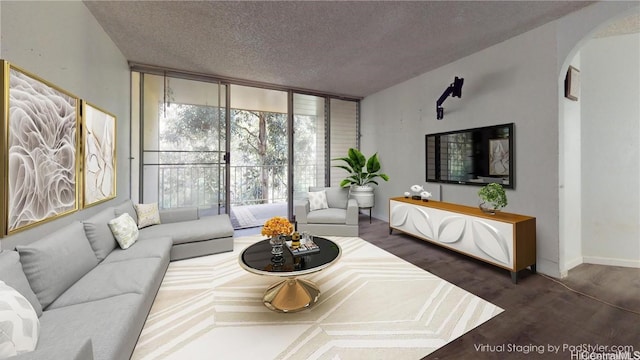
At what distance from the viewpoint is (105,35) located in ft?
9.25

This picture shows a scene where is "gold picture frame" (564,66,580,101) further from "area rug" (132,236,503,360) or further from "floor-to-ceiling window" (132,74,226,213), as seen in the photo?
"floor-to-ceiling window" (132,74,226,213)

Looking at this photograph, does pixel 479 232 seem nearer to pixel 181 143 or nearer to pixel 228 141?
pixel 228 141

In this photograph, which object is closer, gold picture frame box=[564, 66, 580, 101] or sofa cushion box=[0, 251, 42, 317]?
sofa cushion box=[0, 251, 42, 317]

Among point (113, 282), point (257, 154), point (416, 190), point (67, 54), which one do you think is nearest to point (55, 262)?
point (113, 282)

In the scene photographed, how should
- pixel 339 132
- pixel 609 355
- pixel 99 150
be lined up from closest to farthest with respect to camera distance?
pixel 609 355
pixel 99 150
pixel 339 132

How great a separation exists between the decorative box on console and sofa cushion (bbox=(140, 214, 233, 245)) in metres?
2.69

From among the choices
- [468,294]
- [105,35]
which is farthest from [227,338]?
[105,35]

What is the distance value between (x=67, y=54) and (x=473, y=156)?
14.9 feet

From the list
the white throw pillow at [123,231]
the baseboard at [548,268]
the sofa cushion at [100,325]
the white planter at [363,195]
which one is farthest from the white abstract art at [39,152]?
the baseboard at [548,268]

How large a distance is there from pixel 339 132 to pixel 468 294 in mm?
3978

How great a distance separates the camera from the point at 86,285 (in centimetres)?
167

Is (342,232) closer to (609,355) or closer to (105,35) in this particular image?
(609,355)

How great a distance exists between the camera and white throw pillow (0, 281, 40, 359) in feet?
3.14

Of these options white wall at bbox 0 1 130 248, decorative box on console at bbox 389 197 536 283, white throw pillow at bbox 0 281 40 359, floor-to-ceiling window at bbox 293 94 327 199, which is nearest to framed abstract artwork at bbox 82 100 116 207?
white wall at bbox 0 1 130 248
